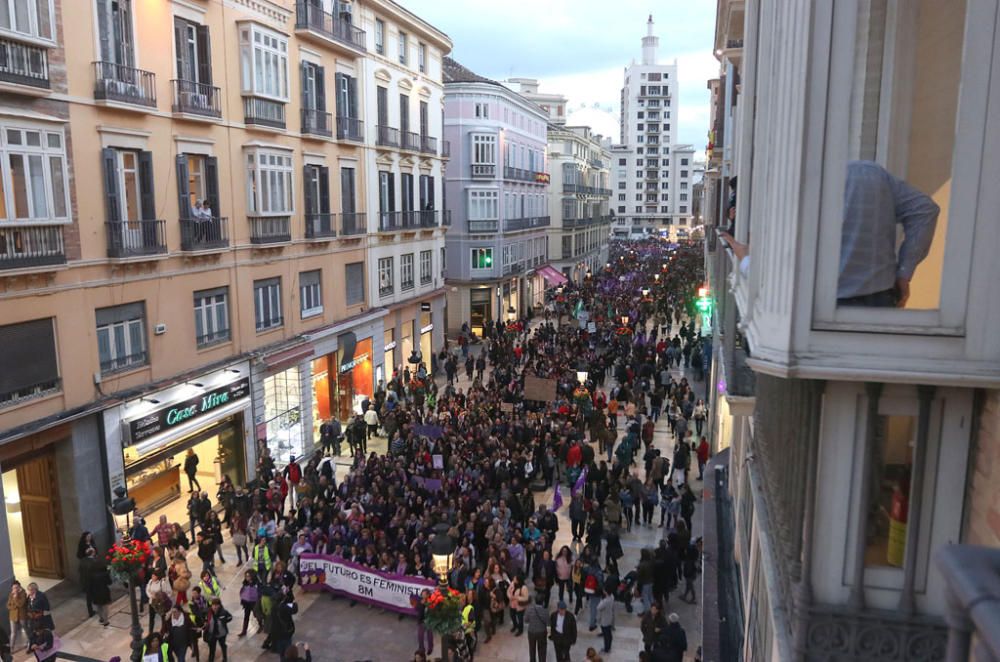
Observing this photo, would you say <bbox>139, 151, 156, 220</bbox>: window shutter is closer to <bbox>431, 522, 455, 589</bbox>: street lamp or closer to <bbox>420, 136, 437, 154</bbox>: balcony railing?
<bbox>431, 522, 455, 589</bbox>: street lamp

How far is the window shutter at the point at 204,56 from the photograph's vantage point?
20558mm

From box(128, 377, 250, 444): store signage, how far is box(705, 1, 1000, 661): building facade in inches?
637

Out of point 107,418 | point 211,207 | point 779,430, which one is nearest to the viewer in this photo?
point 779,430

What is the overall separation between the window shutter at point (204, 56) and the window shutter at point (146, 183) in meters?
3.39

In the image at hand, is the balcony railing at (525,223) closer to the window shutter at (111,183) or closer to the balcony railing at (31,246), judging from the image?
the window shutter at (111,183)

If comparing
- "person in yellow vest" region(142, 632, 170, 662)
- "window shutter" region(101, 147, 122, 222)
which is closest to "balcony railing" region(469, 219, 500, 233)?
"window shutter" region(101, 147, 122, 222)

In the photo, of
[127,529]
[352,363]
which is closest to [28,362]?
[127,529]

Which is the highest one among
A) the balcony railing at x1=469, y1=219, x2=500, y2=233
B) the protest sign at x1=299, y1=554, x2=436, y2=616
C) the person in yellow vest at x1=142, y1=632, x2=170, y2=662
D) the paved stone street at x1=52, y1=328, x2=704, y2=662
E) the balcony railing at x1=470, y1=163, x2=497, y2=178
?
the balcony railing at x1=470, y1=163, x2=497, y2=178

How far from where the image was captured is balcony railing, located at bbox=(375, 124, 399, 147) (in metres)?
30.8

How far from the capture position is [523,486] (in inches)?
739

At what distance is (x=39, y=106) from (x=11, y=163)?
1.54 metres

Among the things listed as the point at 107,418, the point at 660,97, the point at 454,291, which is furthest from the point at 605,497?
the point at 660,97

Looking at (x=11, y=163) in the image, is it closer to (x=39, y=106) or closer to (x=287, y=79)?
(x=39, y=106)

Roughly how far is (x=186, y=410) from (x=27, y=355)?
4892 millimetres
